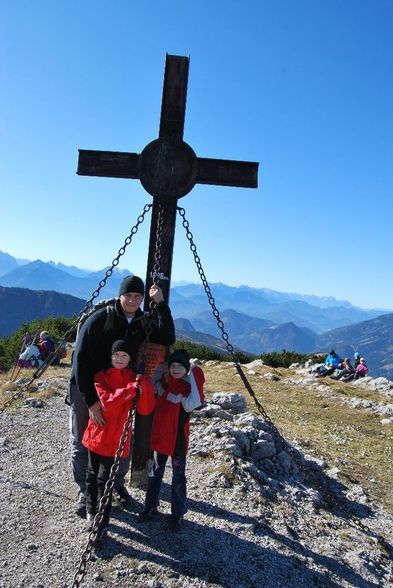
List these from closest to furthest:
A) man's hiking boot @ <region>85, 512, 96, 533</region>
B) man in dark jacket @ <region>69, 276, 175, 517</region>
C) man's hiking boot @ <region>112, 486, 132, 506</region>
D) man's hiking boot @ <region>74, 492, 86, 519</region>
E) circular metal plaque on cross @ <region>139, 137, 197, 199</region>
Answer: man in dark jacket @ <region>69, 276, 175, 517</region> → man's hiking boot @ <region>85, 512, 96, 533</region> → man's hiking boot @ <region>74, 492, 86, 519</region> → man's hiking boot @ <region>112, 486, 132, 506</region> → circular metal plaque on cross @ <region>139, 137, 197, 199</region>

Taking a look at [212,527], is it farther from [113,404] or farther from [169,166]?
[169,166]

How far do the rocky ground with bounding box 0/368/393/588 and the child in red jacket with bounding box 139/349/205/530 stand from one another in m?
0.41

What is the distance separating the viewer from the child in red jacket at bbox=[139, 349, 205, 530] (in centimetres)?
498

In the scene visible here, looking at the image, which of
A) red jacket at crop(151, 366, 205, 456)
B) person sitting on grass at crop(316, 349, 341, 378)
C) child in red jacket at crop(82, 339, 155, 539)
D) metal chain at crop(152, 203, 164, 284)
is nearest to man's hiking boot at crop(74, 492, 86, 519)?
child in red jacket at crop(82, 339, 155, 539)

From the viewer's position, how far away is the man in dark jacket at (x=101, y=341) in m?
4.63

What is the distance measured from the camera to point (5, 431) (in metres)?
8.41

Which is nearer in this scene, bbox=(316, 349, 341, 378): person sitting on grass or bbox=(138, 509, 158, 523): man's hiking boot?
bbox=(138, 509, 158, 523): man's hiking boot

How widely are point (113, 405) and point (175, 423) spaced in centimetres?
85

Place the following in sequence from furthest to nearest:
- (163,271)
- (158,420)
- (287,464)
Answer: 1. (287,464)
2. (163,271)
3. (158,420)

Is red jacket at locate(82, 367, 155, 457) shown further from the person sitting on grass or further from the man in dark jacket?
the person sitting on grass

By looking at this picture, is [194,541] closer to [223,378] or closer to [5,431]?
[5,431]

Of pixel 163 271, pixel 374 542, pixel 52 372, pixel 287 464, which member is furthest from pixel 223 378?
pixel 163 271

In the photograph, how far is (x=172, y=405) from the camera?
5.03 m

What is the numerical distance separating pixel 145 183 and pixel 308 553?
486 centimetres
